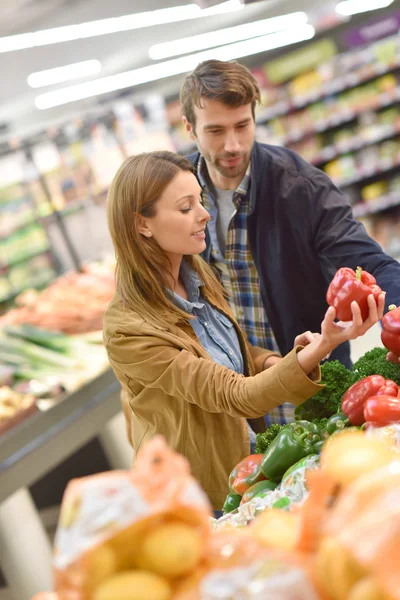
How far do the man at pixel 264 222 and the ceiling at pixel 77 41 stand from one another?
2042 mm

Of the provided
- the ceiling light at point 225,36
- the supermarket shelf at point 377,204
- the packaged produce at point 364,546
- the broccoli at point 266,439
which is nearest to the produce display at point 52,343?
the broccoli at point 266,439

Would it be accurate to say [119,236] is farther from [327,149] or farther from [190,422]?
[327,149]

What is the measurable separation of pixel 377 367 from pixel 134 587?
1286mm

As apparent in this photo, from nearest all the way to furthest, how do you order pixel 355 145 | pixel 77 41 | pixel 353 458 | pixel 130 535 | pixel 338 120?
pixel 130 535 < pixel 353 458 < pixel 77 41 < pixel 338 120 < pixel 355 145

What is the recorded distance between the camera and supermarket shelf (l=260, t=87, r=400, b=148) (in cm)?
751

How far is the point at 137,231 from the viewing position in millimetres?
2012

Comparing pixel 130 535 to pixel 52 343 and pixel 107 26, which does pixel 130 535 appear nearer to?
pixel 52 343

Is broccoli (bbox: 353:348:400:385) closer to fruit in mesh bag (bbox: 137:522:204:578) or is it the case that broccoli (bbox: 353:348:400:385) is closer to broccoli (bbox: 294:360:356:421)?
broccoli (bbox: 294:360:356:421)

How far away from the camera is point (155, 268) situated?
81.6 inches

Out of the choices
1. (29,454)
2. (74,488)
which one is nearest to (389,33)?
(29,454)

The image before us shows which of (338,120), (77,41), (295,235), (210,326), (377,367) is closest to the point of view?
(377,367)

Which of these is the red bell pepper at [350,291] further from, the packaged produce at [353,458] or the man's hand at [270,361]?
the packaged produce at [353,458]

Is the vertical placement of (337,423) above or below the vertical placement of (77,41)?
below

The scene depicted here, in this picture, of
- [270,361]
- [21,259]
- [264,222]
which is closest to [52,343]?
[21,259]
